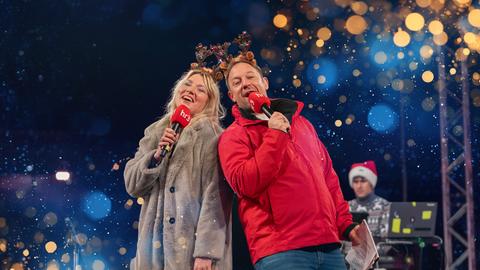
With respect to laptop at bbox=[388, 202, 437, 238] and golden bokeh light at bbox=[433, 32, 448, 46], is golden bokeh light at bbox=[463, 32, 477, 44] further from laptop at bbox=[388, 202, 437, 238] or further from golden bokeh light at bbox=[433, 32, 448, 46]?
laptop at bbox=[388, 202, 437, 238]

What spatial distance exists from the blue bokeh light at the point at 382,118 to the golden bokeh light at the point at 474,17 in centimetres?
234

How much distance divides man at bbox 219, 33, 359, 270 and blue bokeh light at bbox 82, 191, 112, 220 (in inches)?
250

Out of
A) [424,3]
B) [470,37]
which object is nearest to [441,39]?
[470,37]

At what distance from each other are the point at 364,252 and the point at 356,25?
583cm

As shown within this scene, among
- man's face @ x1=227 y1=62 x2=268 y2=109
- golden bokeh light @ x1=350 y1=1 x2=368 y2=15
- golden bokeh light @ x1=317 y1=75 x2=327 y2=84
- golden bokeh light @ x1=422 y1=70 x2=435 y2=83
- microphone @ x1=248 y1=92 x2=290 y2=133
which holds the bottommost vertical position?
microphone @ x1=248 y1=92 x2=290 y2=133

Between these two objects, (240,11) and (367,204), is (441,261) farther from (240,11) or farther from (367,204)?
(240,11)

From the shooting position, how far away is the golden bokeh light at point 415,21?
6.93 metres

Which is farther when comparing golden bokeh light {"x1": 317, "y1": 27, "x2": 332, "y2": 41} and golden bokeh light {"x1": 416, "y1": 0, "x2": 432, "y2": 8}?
golden bokeh light {"x1": 317, "y1": 27, "x2": 332, "y2": 41}

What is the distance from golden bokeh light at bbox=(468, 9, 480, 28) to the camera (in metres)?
6.22

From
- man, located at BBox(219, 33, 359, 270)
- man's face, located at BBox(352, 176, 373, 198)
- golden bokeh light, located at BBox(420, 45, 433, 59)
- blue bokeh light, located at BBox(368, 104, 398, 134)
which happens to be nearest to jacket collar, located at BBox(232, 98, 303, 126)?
man, located at BBox(219, 33, 359, 270)

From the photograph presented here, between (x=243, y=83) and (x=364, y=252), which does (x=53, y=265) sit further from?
(x=364, y=252)

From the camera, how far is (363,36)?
769 cm

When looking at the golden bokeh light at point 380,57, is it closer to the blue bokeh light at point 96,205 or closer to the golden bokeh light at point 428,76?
the golden bokeh light at point 428,76

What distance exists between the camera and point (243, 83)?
97.4 inches
